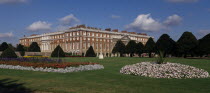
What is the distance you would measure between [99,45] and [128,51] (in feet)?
69.8

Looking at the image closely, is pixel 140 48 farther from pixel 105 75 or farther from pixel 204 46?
pixel 105 75

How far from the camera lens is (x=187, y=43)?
173ft

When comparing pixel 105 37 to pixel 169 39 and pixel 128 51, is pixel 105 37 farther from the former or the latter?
pixel 169 39

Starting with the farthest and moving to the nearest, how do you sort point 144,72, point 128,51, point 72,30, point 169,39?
point 72,30 < point 128,51 < point 169,39 < point 144,72

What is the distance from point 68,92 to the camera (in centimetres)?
801

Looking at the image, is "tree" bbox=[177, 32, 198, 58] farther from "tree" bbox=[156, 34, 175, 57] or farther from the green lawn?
the green lawn

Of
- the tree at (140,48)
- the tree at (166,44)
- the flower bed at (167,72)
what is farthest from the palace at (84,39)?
the flower bed at (167,72)

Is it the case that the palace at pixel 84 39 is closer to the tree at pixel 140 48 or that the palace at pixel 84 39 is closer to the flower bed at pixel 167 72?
the tree at pixel 140 48

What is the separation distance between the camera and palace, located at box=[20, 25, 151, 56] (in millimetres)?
85075

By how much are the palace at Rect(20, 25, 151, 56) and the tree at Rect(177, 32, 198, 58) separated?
33.0 m

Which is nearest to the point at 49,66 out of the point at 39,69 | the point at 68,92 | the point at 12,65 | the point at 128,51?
the point at 39,69

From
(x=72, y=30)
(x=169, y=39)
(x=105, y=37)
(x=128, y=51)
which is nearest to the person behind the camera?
(x=169, y=39)

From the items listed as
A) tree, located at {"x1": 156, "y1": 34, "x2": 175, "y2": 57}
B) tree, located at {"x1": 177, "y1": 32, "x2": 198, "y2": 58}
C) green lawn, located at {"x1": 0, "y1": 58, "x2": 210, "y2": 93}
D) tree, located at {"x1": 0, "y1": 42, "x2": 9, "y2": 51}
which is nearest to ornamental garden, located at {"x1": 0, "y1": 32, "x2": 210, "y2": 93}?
green lawn, located at {"x1": 0, "y1": 58, "x2": 210, "y2": 93}

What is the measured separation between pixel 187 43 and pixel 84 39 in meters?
42.0
